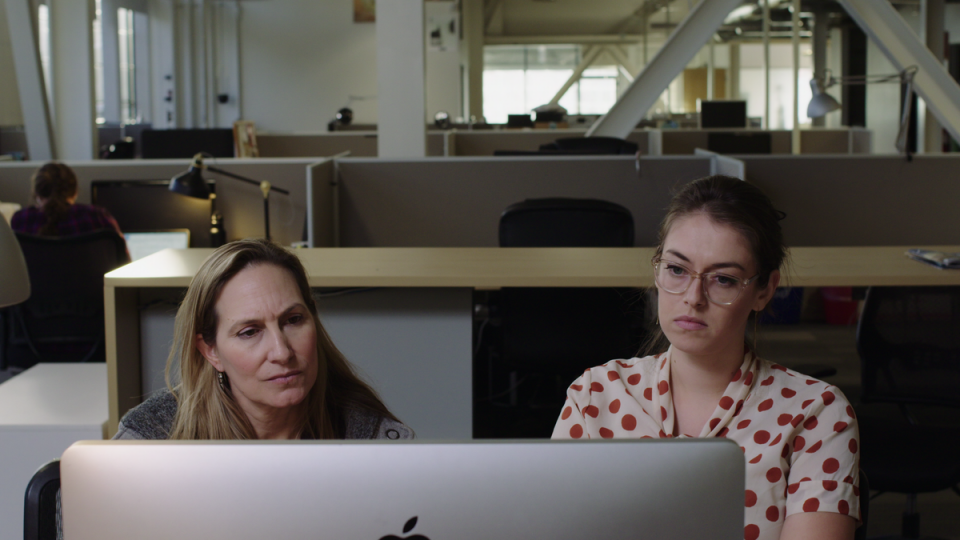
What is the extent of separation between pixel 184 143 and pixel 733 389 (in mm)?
4958

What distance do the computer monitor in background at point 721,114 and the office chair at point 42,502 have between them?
7036 mm

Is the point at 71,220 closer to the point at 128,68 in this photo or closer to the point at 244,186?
the point at 244,186

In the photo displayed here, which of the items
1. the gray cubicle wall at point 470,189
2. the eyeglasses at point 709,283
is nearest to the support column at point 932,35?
the gray cubicle wall at point 470,189

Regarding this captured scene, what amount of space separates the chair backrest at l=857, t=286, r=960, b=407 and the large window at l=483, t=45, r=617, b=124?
55.9 ft

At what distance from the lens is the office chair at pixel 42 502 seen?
81 centimetres

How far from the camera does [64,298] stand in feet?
9.68

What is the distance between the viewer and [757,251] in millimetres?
1088

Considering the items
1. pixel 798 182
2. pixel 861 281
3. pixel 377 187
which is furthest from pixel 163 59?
pixel 861 281

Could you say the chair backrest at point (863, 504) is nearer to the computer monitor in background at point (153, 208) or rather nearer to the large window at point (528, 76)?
the computer monitor in background at point (153, 208)

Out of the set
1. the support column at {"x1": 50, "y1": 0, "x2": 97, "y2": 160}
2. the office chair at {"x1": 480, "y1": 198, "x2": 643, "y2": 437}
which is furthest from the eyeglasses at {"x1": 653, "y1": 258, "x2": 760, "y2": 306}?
the support column at {"x1": 50, "y1": 0, "x2": 97, "y2": 160}

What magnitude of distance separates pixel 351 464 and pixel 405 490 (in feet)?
0.12

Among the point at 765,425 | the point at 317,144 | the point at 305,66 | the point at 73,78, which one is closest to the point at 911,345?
the point at 765,425

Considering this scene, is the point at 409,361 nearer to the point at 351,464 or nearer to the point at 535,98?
the point at 351,464

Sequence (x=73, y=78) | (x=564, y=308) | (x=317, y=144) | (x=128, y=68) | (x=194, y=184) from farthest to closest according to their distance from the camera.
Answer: (x=128, y=68) → (x=317, y=144) → (x=73, y=78) → (x=194, y=184) → (x=564, y=308)
